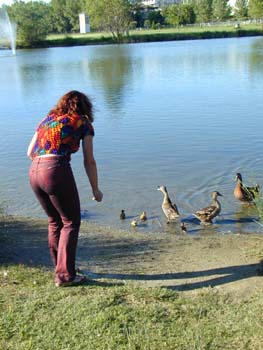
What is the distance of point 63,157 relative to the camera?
5.16 metres

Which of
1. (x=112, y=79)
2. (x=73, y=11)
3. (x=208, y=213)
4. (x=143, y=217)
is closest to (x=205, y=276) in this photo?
(x=208, y=213)

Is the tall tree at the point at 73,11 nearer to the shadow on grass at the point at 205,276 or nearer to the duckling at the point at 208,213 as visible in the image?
the duckling at the point at 208,213

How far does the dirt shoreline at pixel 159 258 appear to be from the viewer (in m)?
5.62

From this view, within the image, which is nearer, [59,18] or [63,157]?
[63,157]

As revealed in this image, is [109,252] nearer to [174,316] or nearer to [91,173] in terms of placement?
[91,173]

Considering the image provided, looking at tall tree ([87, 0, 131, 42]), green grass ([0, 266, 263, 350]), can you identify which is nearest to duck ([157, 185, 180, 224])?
green grass ([0, 266, 263, 350])

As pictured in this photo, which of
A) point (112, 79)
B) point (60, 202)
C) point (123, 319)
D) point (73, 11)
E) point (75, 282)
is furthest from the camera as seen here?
point (73, 11)

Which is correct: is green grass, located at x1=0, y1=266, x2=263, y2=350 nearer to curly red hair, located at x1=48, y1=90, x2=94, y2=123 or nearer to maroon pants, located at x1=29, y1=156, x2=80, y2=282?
maroon pants, located at x1=29, y1=156, x2=80, y2=282

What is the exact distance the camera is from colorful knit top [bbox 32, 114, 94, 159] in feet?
16.7

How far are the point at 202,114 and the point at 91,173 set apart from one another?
1432 centimetres

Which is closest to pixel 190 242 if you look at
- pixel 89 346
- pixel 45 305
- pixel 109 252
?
pixel 109 252

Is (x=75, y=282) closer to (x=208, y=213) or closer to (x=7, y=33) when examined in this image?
(x=208, y=213)

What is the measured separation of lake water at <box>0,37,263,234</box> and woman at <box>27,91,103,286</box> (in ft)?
13.1

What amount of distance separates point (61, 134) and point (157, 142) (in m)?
10.8
